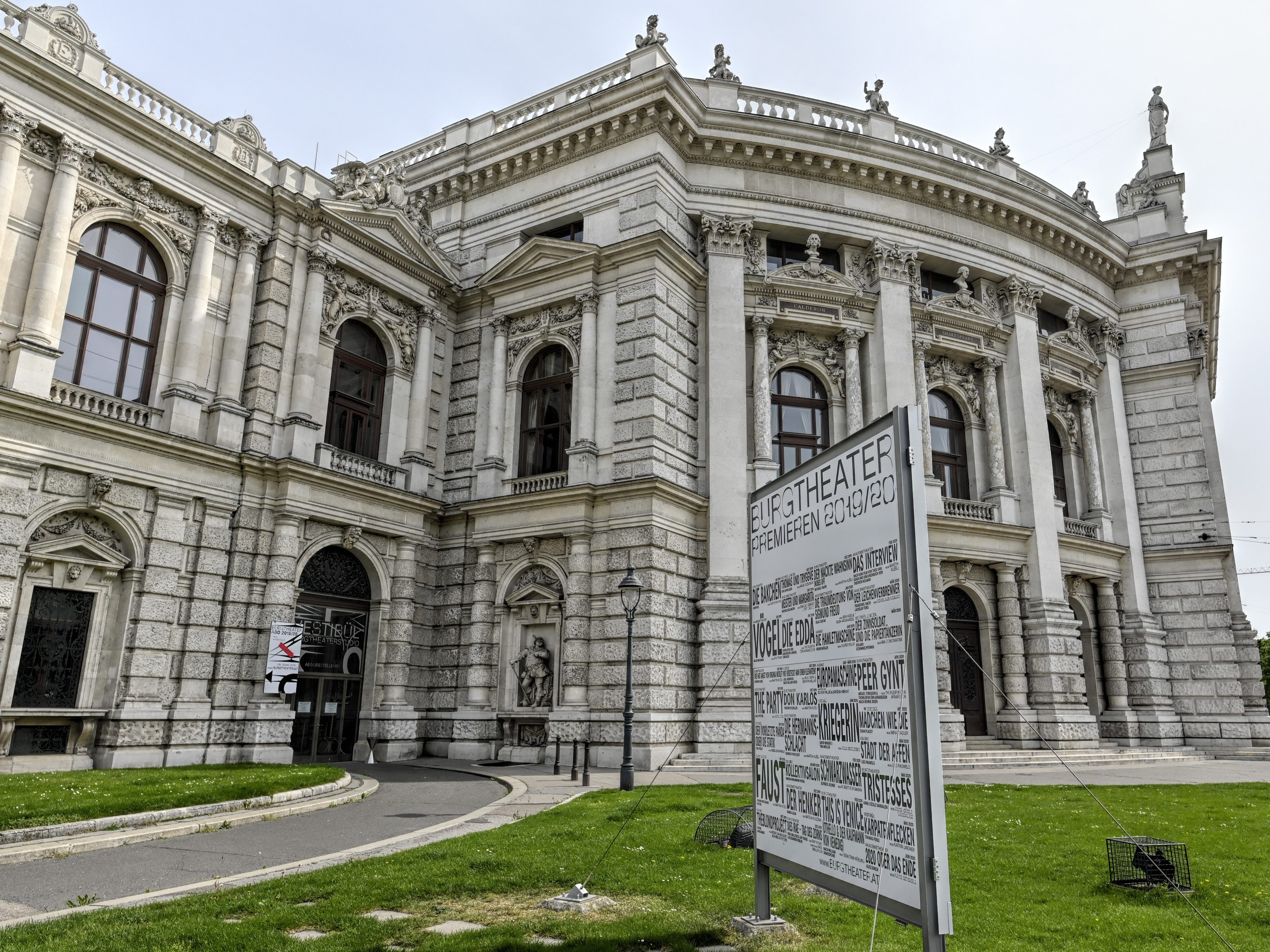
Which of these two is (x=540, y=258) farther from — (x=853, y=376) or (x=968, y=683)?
(x=968, y=683)

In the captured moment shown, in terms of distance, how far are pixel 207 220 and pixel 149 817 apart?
15904mm

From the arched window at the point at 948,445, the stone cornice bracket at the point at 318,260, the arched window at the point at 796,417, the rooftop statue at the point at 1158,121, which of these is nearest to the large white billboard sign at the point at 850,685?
the stone cornice bracket at the point at 318,260

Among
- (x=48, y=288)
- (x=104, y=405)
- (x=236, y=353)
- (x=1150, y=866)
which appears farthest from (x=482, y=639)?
(x=1150, y=866)

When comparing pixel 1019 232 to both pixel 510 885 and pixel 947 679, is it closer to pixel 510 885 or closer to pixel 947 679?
pixel 947 679

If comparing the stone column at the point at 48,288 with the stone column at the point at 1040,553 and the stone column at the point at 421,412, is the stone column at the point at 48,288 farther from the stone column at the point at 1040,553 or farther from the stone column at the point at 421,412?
the stone column at the point at 1040,553

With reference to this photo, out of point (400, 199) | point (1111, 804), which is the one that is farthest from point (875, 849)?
point (400, 199)

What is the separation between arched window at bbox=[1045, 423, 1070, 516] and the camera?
107 ft

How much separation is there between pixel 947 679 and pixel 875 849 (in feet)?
71.4

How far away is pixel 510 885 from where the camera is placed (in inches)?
332

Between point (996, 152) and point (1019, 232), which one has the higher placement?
point (996, 152)

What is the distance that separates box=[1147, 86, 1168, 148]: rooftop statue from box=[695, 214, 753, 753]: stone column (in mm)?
23312

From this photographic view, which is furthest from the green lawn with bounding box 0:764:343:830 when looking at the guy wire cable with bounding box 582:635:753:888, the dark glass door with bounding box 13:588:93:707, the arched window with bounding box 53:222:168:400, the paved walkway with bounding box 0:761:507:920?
the arched window with bounding box 53:222:168:400

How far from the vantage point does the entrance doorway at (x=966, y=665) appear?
2714cm

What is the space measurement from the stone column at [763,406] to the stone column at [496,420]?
7539 millimetres
